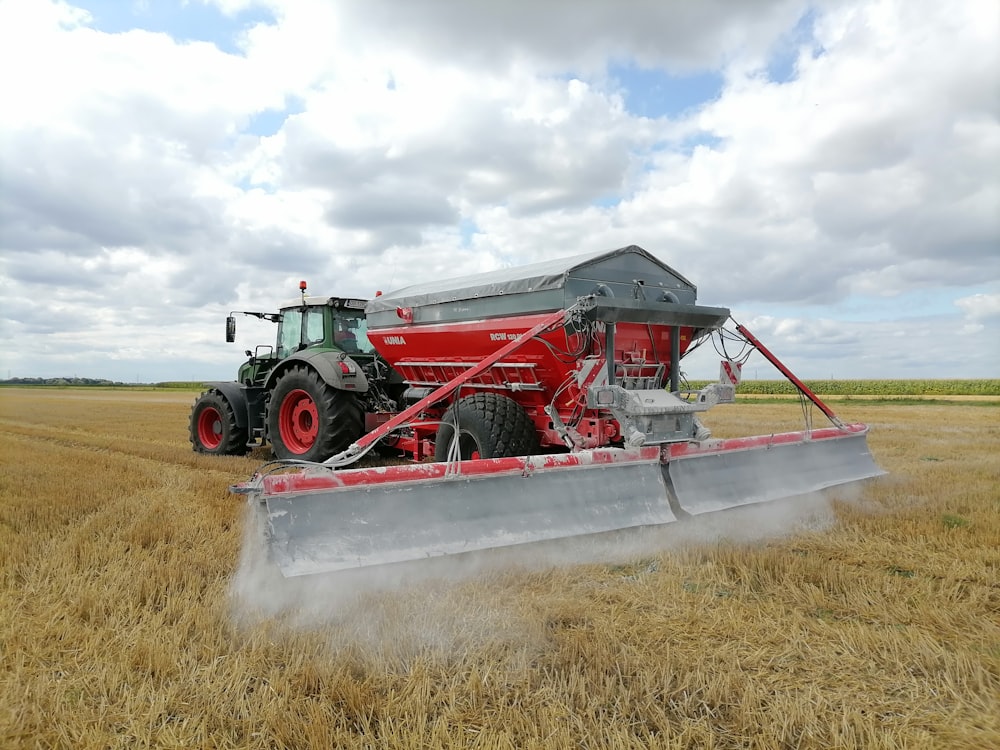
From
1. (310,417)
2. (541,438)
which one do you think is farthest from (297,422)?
(541,438)

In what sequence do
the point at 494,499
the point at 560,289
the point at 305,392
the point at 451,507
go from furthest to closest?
the point at 305,392 → the point at 560,289 → the point at 494,499 → the point at 451,507

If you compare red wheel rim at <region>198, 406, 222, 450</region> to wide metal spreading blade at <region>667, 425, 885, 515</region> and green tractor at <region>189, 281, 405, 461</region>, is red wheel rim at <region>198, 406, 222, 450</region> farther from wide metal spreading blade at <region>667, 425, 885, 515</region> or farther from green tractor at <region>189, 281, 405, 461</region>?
wide metal spreading blade at <region>667, 425, 885, 515</region>

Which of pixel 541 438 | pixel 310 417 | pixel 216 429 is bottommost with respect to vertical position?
pixel 216 429

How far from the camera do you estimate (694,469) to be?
514cm

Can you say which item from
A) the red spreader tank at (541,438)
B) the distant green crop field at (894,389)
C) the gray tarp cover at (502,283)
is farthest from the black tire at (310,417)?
the distant green crop field at (894,389)

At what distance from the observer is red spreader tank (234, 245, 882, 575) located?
3.59 m

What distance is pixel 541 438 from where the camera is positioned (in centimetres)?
Result: 604

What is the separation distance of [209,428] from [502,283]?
6183 millimetres

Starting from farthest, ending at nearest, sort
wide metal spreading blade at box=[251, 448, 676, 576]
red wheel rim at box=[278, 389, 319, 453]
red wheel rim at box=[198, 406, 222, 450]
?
red wheel rim at box=[198, 406, 222, 450] → red wheel rim at box=[278, 389, 319, 453] → wide metal spreading blade at box=[251, 448, 676, 576]

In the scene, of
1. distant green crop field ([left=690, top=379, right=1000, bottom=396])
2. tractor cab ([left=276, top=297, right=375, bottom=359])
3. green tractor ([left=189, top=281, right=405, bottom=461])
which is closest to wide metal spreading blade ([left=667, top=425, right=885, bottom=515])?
green tractor ([left=189, top=281, right=405, bottom=461])

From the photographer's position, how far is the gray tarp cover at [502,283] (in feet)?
18.2

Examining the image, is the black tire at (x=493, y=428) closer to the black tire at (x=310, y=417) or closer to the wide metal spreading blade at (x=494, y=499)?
the wide metal spreading blade at (x=494, y=499)

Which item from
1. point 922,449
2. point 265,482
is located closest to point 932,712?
point 265,482

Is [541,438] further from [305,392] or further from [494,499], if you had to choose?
[305,392]
